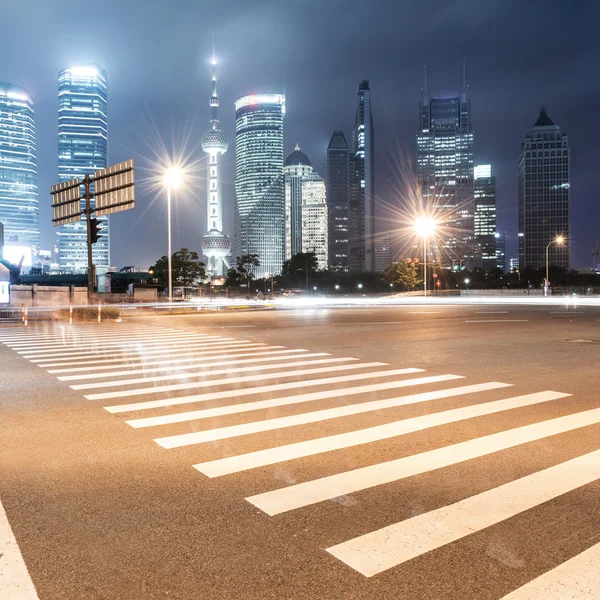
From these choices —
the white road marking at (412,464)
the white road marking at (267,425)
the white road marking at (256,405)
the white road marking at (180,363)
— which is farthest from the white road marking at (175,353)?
the white road marking at (412,464)

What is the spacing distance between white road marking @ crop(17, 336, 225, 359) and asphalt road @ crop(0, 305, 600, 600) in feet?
11.8

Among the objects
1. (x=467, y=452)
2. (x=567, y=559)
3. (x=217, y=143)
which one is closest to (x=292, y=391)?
(x=467, y=452)

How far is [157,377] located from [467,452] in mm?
5952

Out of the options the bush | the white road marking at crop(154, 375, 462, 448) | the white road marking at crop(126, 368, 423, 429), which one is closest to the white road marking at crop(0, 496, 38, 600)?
the white road marking at crop(154, 375, 462, 448)

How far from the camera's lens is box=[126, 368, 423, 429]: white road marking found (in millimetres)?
6359

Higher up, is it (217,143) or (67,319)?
(217,143)

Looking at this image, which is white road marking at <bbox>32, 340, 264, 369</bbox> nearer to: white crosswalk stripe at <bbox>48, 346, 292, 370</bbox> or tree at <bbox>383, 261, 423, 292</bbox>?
white crosswalk stripe at <bbox>48, 346, 292, 370</bbox>

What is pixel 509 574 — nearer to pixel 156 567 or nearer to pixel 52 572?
pixel 156 567

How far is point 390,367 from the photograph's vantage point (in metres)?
10.2

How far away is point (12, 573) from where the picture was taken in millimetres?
2965

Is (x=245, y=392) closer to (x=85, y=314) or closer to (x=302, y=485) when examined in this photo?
(x=302, y=485)

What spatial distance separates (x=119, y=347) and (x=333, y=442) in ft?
33.1

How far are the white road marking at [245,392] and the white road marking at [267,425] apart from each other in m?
1.47

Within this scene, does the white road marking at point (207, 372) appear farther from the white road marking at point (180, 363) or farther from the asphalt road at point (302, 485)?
the white road marking at point (180, 363)
